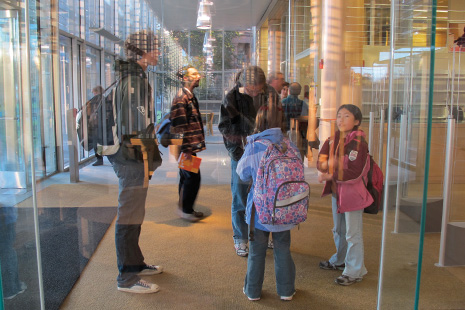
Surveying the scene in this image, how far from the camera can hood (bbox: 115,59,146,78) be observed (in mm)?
2572

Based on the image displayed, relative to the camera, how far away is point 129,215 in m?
2.74

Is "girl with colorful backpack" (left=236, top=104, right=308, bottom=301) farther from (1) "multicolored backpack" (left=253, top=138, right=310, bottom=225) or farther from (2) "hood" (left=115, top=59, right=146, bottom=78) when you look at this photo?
(2) "hood" (left=115, top=59, right=146, bottom=78)

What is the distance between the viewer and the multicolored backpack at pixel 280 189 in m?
2.47

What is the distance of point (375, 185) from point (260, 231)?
834mm

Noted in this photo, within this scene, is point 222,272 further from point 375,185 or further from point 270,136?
point 375,185

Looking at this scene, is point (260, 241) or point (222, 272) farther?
point (222, 272)

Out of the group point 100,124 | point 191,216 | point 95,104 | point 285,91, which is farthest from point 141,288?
point 285,91

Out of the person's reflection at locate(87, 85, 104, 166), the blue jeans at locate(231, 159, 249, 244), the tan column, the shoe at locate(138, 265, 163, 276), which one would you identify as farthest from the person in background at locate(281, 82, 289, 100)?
the shoe at locate(138, 265, 163, 276)

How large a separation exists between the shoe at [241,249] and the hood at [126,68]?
150 cm

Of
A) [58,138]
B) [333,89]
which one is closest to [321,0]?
[333,89]

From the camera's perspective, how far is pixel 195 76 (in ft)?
9.05

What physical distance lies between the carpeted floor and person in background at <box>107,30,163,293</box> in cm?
14

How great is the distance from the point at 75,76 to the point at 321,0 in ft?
6.39

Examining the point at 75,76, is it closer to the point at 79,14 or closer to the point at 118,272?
Result: the point at 79,14
